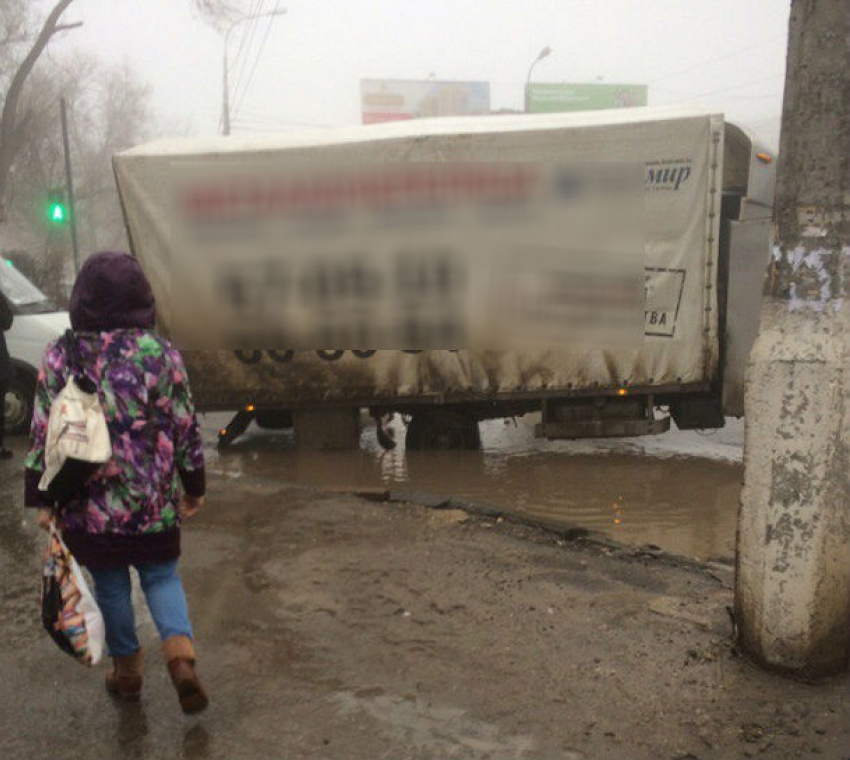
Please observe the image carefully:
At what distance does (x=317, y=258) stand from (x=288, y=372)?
117 cm

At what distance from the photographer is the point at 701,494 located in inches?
289

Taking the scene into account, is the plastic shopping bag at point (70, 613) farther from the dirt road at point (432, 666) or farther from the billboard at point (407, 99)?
the billboard at point (407, 99)

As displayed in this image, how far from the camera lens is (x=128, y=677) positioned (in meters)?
3.12

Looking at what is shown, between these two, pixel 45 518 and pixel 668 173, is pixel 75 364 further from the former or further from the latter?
pixel 668 173

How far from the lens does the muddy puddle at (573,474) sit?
6609mm

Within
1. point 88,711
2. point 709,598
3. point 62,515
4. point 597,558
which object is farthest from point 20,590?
point 709,598

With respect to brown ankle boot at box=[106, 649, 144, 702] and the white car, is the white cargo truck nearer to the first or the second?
the white car

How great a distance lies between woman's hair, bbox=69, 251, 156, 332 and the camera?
282 centimetres

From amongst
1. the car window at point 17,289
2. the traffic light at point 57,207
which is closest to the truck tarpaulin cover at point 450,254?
the car window at point 17,289

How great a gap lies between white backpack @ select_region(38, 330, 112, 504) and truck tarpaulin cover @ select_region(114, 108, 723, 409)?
4.84 metres

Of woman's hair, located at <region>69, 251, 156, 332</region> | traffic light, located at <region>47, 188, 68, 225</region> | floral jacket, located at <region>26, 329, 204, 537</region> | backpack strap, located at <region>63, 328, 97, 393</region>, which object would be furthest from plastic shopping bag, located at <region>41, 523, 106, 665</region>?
traffic light, located at <region>47, 188, 68, 225</region>

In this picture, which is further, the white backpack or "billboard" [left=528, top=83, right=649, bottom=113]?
"billboard" [left=528, top=83, right=649, bottom=113]

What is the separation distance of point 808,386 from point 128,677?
282cm

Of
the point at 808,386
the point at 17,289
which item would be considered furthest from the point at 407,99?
the point at 808,386
